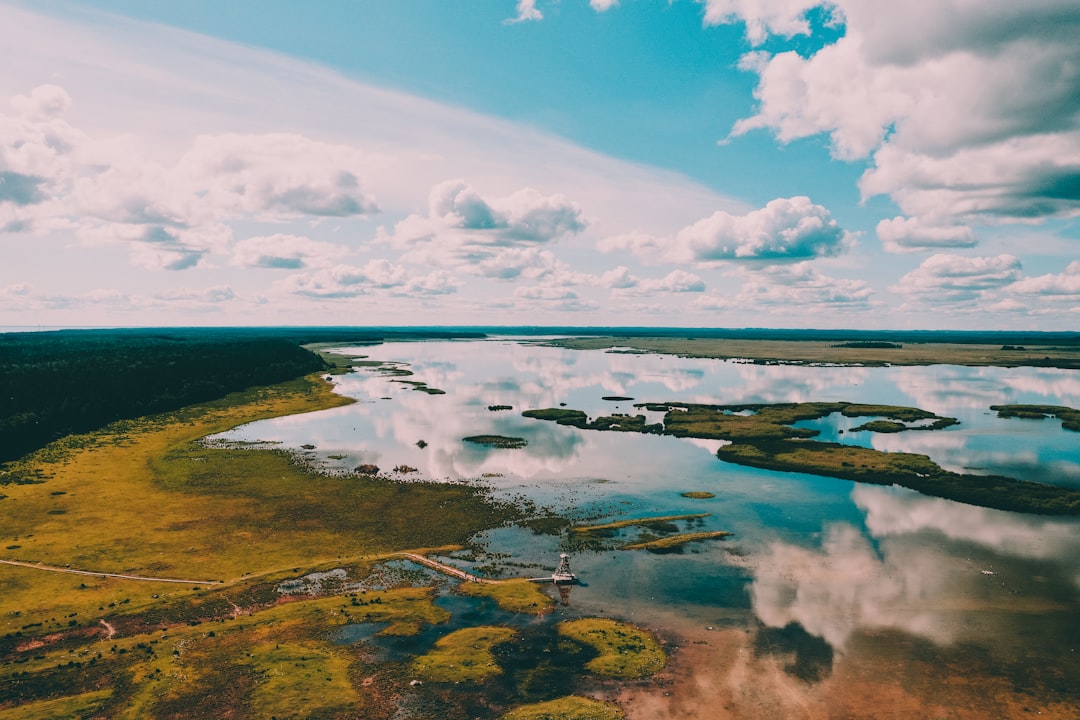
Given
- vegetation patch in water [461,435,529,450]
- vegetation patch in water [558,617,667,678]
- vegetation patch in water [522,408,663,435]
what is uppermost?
vegetation patch in water [522,408,663,435]

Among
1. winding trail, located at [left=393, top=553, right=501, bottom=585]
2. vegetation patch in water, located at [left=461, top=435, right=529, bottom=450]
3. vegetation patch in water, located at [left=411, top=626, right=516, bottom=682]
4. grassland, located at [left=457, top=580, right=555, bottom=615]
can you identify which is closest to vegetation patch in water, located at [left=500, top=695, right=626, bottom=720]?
vegetation patch in water, located at [left=411, top=626, right=516, bottom=682]

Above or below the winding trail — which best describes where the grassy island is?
above

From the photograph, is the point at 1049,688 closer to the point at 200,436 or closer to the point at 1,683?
the point at 1,683

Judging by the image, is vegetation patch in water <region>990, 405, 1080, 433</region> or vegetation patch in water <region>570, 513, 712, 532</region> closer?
vegetation patch in water <region>570, 513, 712, 532</region>

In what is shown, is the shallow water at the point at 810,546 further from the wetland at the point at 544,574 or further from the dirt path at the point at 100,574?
the dirt path at the point at 100,574

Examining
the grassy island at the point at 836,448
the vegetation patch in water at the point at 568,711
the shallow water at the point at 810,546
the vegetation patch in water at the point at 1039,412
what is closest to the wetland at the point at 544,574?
the vegetation patch in water at the point at 568,711

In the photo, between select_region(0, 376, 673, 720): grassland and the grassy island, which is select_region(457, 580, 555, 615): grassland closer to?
→ select_region(0, 376, 673, 720): grassland
